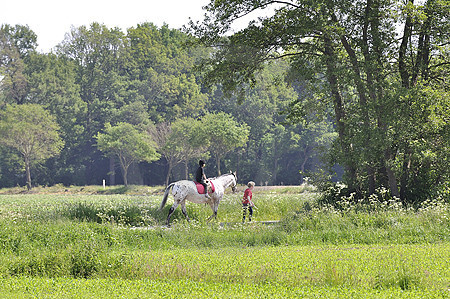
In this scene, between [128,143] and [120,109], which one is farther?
[120,109]

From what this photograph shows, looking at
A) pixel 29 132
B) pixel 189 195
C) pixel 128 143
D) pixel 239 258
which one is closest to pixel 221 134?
pixel 128 143

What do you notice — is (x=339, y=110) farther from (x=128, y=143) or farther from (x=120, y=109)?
(x=120, y=109)

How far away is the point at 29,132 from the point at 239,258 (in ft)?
197

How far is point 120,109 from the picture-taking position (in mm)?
77438

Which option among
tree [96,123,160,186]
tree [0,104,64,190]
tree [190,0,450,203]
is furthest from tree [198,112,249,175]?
tree [190,0,450,203]

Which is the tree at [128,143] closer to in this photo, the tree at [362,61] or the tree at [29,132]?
the tree at [29,132]

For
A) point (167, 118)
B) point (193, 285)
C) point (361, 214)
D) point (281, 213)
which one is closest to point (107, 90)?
point (167, 118)

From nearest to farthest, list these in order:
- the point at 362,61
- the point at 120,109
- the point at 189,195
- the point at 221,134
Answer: the point at 189,195 < the point at 362,61 < the point at 221,134 < the point at 120,109

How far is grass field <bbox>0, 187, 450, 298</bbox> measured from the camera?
9.22 m

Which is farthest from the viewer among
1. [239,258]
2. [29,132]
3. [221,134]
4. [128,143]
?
[128,143]

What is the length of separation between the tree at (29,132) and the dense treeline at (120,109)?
353 millimetres

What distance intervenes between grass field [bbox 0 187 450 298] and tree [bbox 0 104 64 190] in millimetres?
49795

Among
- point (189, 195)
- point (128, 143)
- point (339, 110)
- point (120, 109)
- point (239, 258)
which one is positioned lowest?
point (239, 258)

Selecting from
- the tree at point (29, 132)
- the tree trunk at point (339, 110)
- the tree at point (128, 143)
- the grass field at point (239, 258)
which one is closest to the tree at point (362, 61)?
the tree trunk at point (339, 110)
